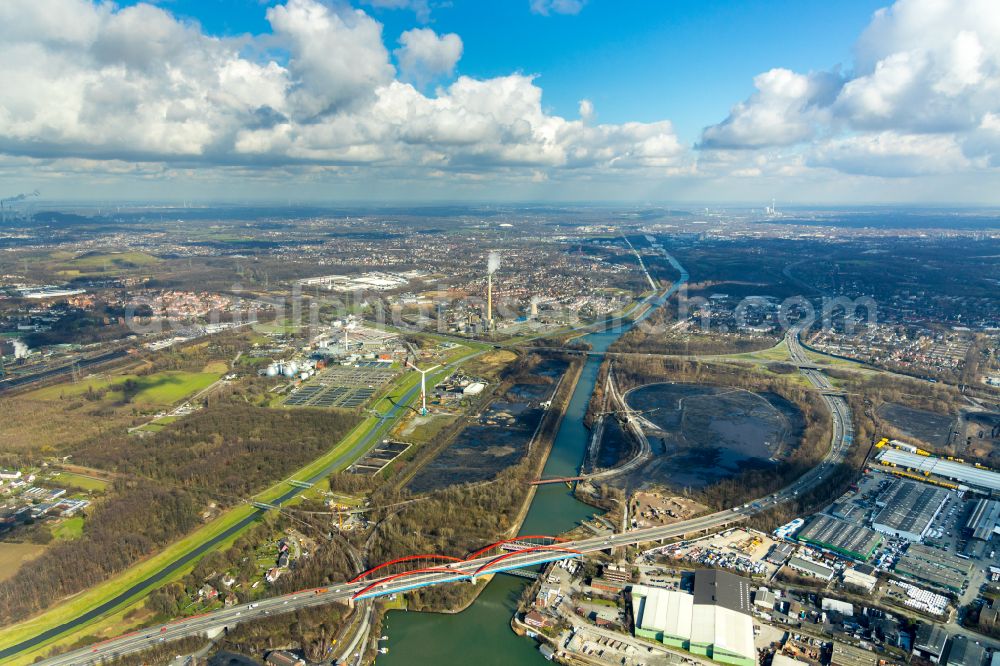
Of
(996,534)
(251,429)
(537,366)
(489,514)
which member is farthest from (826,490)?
(251,429)

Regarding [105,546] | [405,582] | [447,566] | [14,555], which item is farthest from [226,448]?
[447,566]

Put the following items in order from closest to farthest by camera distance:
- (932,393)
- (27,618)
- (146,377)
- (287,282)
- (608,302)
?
(27,618) → (932,393) → (146,377) → (608,302) → (287,282)

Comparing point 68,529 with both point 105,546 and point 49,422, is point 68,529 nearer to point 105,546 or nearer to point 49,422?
point 105,546

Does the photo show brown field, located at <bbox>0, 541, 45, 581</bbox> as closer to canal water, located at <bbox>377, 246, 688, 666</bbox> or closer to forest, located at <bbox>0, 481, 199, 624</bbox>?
forest, located at <bbox>0, 481, 199, 624</bbox>

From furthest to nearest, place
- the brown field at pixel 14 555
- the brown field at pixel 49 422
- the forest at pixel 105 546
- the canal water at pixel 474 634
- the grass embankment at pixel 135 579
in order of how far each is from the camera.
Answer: the brown field at pixel 49 422
the brown field at pixel 14 555
the forest at pixel 105 546
the grass embankment at pixel 135 579
the canal water at pixel 474 634

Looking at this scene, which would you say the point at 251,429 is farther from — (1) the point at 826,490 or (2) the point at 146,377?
(1) the point at 826,490

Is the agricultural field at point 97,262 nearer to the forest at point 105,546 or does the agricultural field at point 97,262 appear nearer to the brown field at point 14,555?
the forest at point 105,546

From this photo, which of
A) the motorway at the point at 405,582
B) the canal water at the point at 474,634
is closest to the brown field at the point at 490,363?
the canal water at the point at 474,634
